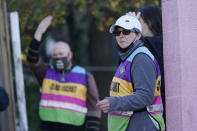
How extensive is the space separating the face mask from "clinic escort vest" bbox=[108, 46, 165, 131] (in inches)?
71.9

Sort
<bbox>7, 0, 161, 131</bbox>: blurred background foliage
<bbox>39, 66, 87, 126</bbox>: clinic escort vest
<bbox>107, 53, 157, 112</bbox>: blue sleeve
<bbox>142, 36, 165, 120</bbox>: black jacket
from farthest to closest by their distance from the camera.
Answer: <bbox>7, 0, 161, 131</bbox>: blurred background foliage → <bbox>39, 66, 87, 126</bbox>: clinic escort vest → <bbox>142, 36, 165, 120</bbox>: black jacket → <bbox>107, 53, 157, 112</bbox>: blue sleeve

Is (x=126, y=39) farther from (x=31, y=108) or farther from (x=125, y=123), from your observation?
(x=31, y=108)

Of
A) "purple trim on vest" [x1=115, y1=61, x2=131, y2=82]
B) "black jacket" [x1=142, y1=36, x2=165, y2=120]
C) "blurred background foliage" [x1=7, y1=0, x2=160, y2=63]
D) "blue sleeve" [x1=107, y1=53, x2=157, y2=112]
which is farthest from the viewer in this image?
"blurred background foliage" [x1=7, y1=0, x2=160, y2=63]

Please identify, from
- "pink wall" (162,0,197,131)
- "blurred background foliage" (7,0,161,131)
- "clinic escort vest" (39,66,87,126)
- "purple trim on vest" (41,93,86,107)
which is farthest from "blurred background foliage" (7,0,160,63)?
"pink wall" (162,0,197,131)

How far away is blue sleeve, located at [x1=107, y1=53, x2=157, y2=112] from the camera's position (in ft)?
11.3

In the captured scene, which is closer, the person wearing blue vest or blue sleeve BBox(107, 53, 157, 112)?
blue sleeve BBox(107, 53, 157, 112)

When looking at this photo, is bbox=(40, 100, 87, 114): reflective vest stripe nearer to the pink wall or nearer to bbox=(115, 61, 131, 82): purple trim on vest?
bbox=(115, 61, 131, 82): purple trim on vest

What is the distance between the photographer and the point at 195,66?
3545mm

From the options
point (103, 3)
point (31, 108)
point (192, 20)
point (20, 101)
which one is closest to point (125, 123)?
point (192, 20)

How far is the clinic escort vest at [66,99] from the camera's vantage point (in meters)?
5.34

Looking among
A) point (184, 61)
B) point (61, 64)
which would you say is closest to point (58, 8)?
point (61, 64)

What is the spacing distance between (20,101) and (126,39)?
9.53 ft

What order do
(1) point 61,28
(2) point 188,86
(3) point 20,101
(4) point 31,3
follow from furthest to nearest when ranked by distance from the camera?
(1) point 61,28, (4) point 31,3, (3) point 20,101, (2) point 188,86

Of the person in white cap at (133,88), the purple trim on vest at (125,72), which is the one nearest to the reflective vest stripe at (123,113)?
the person in white cap at (133,88)
